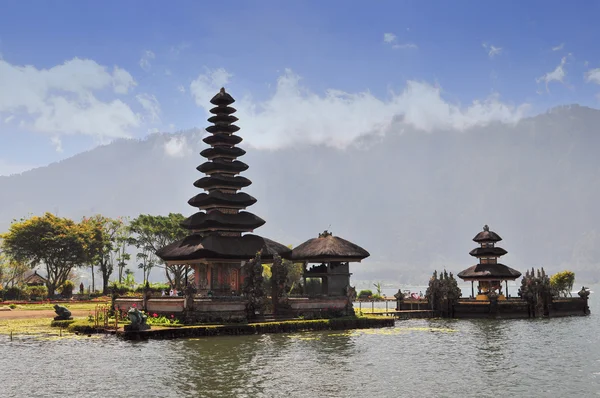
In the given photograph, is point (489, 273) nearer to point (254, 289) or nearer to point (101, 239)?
point (254, 289)

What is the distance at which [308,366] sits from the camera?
3312cm

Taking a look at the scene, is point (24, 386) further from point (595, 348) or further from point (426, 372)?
point (595, 348)

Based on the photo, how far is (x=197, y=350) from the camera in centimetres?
3812

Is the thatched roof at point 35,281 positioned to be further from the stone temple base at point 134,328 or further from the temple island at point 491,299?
the stone temple base at point 134,328

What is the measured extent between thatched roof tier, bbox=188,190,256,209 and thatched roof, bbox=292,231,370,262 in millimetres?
6504

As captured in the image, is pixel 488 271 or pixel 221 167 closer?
pixel 221 167

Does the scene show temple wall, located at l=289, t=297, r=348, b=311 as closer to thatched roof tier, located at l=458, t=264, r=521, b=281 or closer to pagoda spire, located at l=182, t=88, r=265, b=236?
pagoda spire, located at l=182, t=88, r=265, b=236

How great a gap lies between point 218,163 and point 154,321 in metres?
18.3

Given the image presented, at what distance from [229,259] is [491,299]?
28.9 m

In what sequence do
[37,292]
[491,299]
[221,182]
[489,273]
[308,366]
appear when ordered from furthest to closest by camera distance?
[37,292] < [489,273] < [491,299] < [221,182] < [308,366]

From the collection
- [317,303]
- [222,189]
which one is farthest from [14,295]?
[317,303]

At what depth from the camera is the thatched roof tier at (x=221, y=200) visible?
58906 mm

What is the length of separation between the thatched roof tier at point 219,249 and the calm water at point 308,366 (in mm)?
10241

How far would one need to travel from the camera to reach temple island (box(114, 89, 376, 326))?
49.2 m
